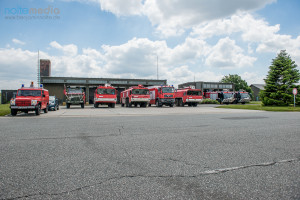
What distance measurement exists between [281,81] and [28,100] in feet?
104

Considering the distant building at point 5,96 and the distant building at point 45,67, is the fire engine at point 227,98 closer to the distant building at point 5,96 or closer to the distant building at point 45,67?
the distant building at point 45,67

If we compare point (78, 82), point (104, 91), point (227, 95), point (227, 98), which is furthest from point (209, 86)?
point (104, 91)

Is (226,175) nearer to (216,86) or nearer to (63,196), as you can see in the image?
(63,196)

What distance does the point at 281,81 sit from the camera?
29891mm

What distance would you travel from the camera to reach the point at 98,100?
1061 inches

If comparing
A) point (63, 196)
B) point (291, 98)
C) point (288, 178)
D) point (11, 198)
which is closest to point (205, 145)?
point (288, 178)

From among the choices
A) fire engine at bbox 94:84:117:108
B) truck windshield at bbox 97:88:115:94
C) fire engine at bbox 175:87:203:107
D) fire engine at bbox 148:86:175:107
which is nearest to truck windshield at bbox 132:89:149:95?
fire engine at bbox 148:86:175:107

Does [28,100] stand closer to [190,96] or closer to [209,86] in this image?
[190,96]

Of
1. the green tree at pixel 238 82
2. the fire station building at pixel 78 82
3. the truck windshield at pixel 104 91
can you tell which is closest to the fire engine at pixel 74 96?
the truck windshield at pixel 104 91

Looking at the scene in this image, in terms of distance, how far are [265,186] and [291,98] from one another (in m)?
31.5

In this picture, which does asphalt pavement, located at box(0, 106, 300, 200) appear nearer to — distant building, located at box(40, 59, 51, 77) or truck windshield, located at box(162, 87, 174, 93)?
truck windshield, located at box(162, 87, 174, 93)

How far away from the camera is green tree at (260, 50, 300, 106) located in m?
29.0

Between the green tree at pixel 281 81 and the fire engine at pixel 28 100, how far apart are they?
28.6 meters

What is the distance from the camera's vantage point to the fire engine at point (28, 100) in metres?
15.6
